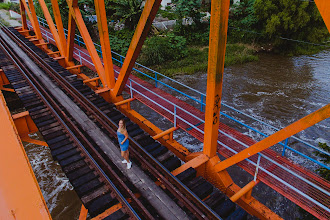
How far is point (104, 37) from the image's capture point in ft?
26.0

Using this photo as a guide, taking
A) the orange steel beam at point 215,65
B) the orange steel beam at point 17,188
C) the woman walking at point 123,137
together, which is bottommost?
the woman walking at point 123,137

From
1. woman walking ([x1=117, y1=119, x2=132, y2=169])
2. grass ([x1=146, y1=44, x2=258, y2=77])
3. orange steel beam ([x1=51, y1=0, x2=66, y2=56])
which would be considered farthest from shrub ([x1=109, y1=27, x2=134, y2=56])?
woman walking ([x1=117, y1=119, x2=132, y2=169])

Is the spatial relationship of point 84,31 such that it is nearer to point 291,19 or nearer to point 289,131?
point 289,131

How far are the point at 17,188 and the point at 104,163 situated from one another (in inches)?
92.9

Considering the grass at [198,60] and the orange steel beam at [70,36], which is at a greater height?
the orange steel beam at [70,36]

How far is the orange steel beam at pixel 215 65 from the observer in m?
4.29

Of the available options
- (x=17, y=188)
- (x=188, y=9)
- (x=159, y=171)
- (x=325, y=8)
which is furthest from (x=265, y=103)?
(x=17, y=188)

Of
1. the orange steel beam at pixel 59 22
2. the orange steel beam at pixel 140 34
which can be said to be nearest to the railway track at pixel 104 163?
the orange steel beam at pixel 140 34

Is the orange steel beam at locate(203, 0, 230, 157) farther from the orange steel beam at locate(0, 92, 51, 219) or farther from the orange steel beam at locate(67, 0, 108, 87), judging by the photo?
the orange steel beam at locate(67, 0, 108, 87)

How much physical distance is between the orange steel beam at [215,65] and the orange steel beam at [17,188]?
3467mm

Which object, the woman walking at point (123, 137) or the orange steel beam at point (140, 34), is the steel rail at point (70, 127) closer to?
the woman walking at point (123, 137)

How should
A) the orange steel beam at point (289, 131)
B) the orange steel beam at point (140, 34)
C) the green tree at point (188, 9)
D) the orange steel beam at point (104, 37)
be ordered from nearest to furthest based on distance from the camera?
the orange steel beam at point (289, 131) < the orange steel beam at point (140, 34) < the orange steel beam at point (104, 37) < the green tree at point (188, 9)

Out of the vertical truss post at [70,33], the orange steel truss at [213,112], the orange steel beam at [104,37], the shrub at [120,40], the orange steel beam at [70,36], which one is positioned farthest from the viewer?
the shrub at [120,40]

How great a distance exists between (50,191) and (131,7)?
16.6 metres
